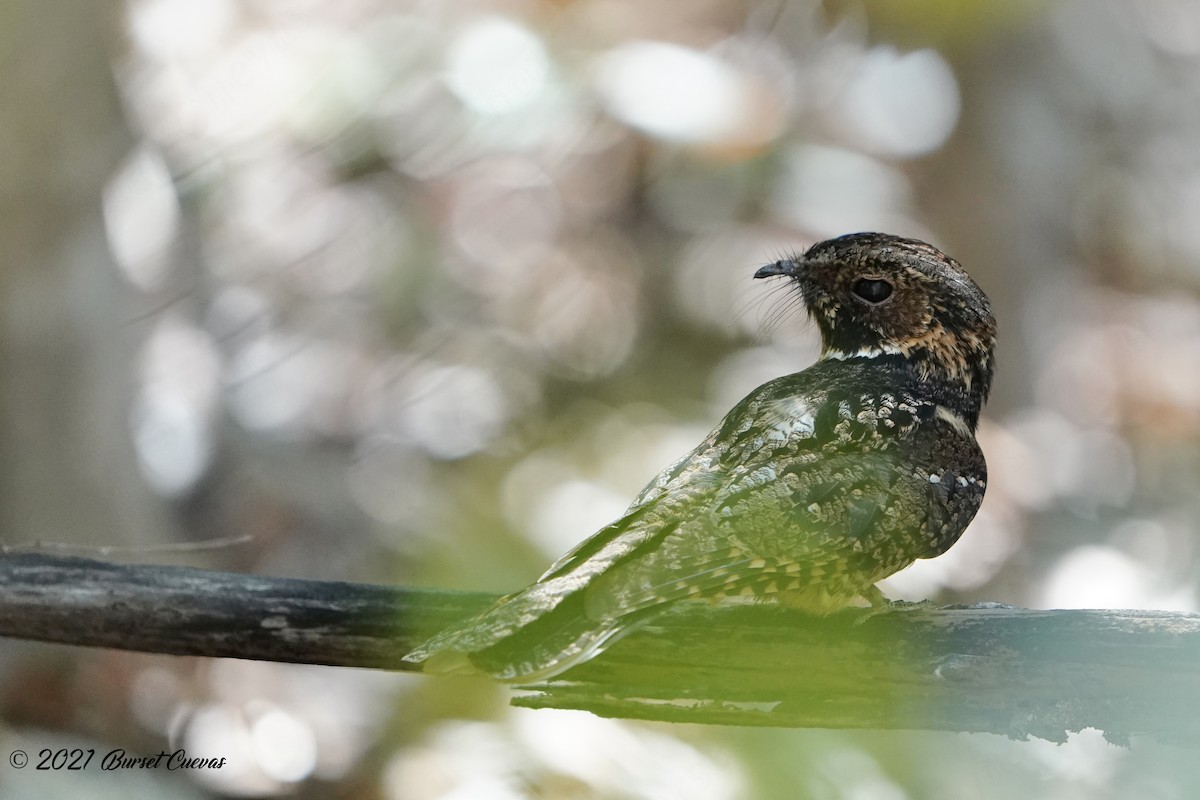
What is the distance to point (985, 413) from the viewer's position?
7.34 m

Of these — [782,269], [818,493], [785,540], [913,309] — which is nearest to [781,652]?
[785,540]

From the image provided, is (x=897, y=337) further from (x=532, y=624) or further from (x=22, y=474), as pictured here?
(x=22, y=474)

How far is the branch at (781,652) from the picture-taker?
87.9 inches

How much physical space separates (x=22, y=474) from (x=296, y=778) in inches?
76.8

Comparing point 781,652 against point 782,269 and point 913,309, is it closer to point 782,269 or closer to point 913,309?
point 913,309

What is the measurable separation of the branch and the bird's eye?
1.00 metres

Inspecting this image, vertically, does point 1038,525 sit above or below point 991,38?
below

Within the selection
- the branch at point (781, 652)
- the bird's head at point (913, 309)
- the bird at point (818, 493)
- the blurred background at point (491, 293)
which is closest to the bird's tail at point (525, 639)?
the bird at point (818, 493)

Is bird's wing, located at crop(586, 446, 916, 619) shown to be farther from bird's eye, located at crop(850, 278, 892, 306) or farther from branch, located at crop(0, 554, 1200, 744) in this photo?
bird's eye, located at crop(850, 278, 892, 306)

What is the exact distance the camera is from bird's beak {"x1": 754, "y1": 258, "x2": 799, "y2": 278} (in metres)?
3.38

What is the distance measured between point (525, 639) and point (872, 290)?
62.3 inches

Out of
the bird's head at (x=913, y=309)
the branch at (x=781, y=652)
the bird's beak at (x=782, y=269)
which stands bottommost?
the branch at (x=781, y=652)

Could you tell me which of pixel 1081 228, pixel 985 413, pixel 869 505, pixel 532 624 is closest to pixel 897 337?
pixel 869 505

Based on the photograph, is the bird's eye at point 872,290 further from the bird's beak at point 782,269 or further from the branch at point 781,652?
the branch at point 781,652
